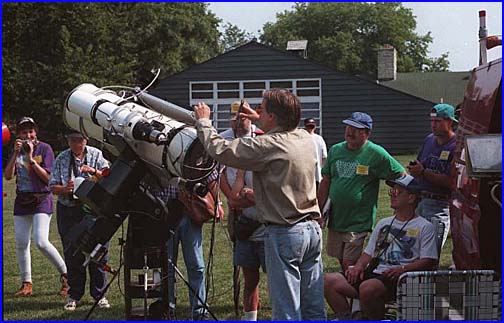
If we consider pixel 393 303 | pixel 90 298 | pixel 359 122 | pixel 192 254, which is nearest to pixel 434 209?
pixel 359 122

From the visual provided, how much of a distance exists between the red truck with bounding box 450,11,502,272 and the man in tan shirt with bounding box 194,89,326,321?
0.84 m

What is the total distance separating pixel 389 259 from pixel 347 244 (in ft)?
2.09

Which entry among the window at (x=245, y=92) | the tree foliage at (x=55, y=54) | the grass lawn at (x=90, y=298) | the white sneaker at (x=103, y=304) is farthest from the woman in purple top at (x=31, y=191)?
the tree foliage at (x=55, y=54)

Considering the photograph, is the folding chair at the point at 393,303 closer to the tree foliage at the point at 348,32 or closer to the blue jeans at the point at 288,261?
the blue jeans at the point at 288,261

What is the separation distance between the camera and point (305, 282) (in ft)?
14.0

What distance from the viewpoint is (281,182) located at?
4031mm

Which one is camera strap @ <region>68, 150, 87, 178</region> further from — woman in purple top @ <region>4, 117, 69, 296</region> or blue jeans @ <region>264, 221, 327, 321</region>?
blue jeans @ <region>264, 221, 327, 321</region>

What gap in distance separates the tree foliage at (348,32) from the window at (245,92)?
25026 millimetres

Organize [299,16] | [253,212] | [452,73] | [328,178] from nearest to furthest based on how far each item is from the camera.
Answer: [253,212] → [328,178] → [452,73] → [299,16]

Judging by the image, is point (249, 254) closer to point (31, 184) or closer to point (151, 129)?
point (151, 129)

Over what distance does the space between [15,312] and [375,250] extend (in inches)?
118

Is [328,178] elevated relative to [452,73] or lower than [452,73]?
lower

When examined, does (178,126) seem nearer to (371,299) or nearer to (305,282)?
(305,282)

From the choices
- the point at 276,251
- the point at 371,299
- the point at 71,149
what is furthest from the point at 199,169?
the point at 71,149
